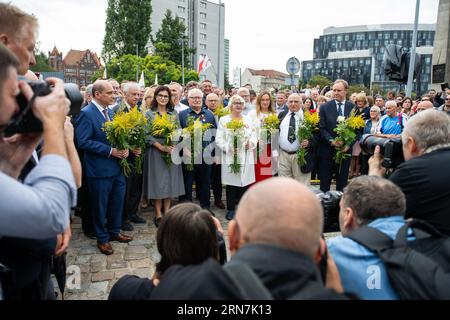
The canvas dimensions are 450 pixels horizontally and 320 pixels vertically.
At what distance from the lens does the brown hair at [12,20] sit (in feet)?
7.21

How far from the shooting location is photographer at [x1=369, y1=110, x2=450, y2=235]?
7.61 ft

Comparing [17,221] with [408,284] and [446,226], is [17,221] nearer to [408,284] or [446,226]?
[408,284]

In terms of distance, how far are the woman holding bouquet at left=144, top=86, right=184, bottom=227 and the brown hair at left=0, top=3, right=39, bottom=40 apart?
3.51 metres

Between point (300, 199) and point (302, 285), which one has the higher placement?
point (300, 199)

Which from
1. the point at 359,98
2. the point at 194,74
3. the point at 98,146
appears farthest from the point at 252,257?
the point at 194,74

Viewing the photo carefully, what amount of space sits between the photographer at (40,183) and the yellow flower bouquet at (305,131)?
5.54m

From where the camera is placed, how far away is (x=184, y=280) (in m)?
1.15

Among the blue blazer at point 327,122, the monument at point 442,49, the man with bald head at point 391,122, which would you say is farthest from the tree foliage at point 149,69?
the blue blazer at point 327,122

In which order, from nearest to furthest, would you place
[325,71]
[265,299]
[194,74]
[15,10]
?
1. [265,299]
2. [15,10]
3. [194,74]
4. [325,71]

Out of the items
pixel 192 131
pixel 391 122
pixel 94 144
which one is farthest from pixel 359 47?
pixel 94 144

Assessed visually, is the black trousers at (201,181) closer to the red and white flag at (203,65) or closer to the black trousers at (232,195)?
the black trousers at (232,195)

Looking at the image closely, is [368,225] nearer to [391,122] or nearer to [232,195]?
[232,195]

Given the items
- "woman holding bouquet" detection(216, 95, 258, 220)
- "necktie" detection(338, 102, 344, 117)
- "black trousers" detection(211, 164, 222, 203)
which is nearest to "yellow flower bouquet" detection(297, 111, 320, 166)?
"necktie" detection(338, 102, 344, 117)
